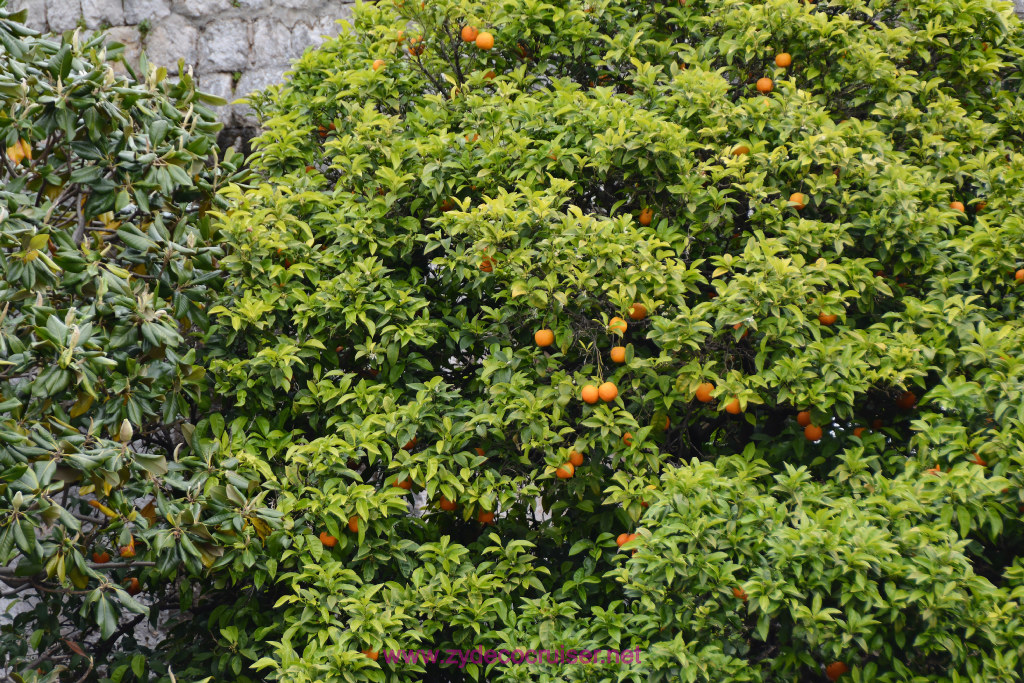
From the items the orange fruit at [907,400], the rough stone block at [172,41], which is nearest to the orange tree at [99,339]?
the rough stone block at [172,41]

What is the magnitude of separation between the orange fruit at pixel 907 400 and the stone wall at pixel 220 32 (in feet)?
11.5

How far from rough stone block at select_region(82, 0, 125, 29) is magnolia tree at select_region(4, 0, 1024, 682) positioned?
1.82 meters

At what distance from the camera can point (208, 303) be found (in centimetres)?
328

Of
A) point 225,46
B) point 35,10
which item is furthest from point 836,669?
point 35,10

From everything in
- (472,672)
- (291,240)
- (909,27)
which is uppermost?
(909,27)

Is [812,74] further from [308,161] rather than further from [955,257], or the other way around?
[308,161]

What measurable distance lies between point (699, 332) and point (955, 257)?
958mm

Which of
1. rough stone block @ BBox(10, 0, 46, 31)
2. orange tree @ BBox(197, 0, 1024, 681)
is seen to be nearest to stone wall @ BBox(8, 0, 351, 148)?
rough stone block @ BBox(10, 0, 46, 31)

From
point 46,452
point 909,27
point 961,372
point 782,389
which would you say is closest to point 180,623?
point 46,452

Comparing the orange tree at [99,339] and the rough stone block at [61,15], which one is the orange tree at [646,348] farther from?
the rough stone block at [61,15]

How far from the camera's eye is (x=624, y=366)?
2.92m

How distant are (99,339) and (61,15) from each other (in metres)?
2.98

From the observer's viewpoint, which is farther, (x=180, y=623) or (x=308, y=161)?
(x=308, y=161)

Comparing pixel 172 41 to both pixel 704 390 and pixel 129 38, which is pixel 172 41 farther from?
pixel 704 390
